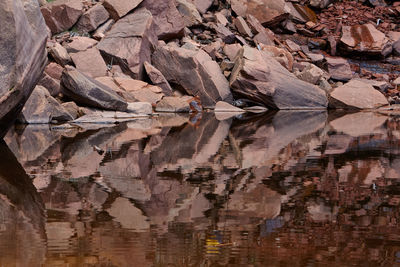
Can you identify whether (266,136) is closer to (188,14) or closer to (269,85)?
(269,85)

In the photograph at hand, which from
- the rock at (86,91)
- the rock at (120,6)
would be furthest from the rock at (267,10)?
the rock at (86,91)

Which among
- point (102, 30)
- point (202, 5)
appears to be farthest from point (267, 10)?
point (102, 30)

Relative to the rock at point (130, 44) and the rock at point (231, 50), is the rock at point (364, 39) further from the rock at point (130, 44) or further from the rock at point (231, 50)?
the rock at point (130, 44)

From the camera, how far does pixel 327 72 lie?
2531cm

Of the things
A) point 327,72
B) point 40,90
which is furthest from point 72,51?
point 327,72

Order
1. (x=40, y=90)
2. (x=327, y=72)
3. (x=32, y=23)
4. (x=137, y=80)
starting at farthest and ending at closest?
(x=327, y=72) → (x=137, y=80) → (x=40, y=90) → (x=32, y=23)

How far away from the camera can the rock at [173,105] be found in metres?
17.9

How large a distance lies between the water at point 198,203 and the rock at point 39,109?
3.45 meters

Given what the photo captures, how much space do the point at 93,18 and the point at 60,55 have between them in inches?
147

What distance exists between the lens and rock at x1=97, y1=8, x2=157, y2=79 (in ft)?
61.0

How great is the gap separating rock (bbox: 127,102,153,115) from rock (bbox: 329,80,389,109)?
7597mm

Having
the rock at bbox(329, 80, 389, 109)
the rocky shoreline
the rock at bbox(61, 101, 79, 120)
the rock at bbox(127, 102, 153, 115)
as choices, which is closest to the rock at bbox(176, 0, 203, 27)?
the rocky shoreline

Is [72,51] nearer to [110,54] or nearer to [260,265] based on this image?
[110,54]

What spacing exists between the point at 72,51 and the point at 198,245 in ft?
50.5
